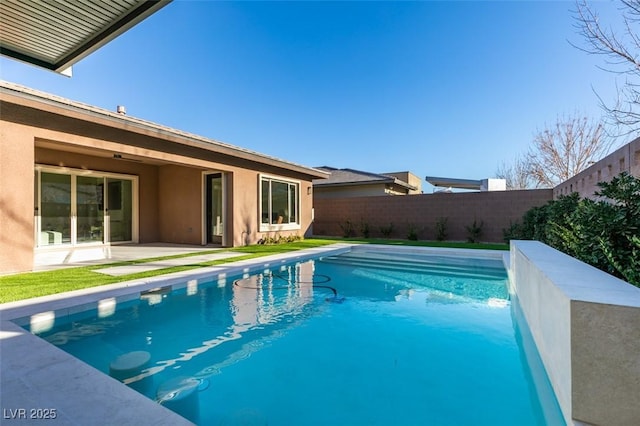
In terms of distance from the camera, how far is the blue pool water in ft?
9.07

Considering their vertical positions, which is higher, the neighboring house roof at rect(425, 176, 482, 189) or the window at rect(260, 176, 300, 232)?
the neighboring house roof at rect(425, 176, 482, 189)

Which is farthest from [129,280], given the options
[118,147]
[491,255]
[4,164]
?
[491,255]

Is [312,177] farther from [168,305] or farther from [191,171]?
[168,305]

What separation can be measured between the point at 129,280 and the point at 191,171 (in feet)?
24.6

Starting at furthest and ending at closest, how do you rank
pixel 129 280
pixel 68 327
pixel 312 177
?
pixel 312 177 → pixel 129 280 → pixel 68 327

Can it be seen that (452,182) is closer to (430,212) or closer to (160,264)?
(430,212)

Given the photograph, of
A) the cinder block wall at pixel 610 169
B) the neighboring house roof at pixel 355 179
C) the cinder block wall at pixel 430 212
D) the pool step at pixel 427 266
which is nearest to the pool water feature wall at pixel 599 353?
the cinder block wall at pixel 610 169

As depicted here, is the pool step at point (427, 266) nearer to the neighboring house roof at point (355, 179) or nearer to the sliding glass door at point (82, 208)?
the sliding glass door at point (82, 208)

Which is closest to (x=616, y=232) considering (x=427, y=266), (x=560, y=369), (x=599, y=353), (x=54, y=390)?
(x=560, y=369)

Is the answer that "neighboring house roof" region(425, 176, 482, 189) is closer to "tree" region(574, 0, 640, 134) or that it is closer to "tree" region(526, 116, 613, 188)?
"tree" region(526, 116, 613, 188)

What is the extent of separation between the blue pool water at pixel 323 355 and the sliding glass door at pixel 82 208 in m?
6.98

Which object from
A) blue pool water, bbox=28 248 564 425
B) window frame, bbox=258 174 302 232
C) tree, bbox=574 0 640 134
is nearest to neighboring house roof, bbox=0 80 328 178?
window frame, bbox=258 174 302 232

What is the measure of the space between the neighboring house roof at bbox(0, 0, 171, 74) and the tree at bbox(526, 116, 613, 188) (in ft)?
83.4

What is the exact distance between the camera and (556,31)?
847 cm
